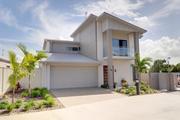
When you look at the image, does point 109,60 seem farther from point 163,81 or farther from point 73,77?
point 163,81

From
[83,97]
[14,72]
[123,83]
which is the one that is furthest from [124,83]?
[14,72]

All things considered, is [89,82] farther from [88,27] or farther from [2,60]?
[2,60]

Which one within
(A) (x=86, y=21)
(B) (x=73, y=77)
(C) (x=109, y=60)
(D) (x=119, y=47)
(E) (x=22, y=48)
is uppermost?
(A) (x=86, y=21)

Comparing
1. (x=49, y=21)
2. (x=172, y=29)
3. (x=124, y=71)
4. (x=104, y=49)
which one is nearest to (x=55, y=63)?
(x=49, y=21)

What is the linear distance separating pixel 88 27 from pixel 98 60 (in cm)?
490

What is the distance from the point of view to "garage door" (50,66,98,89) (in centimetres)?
1631

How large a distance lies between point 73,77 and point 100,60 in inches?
140

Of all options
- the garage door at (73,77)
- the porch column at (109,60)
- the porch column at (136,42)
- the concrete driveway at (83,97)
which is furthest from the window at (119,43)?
the concrete driveway at (83,97)

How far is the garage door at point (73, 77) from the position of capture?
1631 centimetres

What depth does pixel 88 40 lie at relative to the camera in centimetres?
1958

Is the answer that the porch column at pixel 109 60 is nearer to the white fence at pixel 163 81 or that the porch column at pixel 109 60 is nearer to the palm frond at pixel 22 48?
the white fence at pixel 163 81

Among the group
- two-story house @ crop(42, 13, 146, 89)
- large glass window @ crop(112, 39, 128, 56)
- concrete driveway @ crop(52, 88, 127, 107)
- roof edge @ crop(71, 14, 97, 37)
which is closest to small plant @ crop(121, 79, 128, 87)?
two-story house @ crop(42, 13, 146, 89)

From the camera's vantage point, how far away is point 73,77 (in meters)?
16.9

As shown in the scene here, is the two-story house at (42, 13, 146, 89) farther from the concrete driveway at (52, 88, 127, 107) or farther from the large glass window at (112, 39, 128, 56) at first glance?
the concrete driveway at (52, 88, 127, 107)
